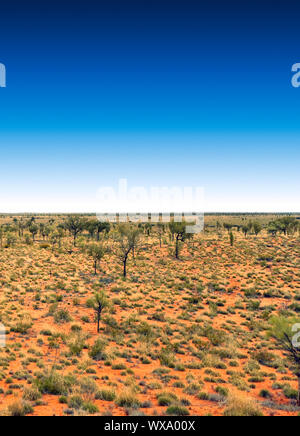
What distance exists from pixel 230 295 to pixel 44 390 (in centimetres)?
2315

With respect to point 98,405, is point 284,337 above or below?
above

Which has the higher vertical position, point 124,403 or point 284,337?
point 284,337

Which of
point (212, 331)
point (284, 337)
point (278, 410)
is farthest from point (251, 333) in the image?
point (278, 410)

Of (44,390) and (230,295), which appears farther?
(230,295)

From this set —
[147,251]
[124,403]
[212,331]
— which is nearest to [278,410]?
[124,403]

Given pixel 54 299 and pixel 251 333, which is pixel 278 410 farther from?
pixel 54 299

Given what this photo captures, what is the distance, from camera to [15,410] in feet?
31.2

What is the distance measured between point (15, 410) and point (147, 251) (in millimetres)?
45675

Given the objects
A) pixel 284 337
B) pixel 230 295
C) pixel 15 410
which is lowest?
pixel 230 295

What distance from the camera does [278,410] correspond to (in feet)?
34.9
